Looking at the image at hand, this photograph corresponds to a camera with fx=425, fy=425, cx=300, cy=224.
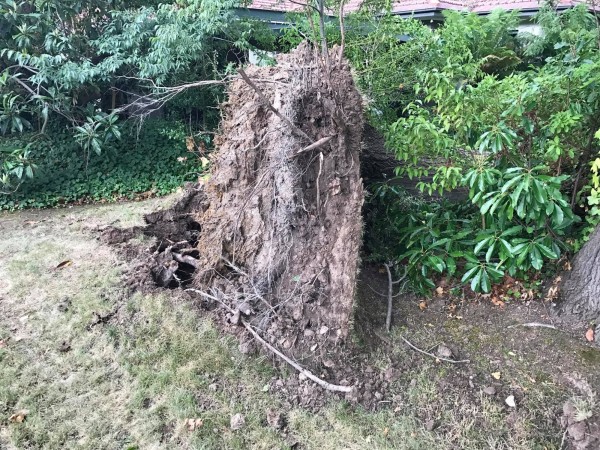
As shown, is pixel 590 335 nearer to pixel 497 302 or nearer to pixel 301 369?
pixel 497 302

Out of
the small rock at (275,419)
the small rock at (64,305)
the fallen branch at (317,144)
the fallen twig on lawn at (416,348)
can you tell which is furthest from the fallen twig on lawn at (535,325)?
the small rock at (64,305)

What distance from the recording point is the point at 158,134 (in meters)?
7.75

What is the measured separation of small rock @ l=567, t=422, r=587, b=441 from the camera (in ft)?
8.30

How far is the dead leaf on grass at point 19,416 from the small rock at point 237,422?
133cm

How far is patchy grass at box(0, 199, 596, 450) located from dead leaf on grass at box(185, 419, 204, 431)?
0.02m

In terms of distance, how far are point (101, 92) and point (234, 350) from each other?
20.0ft

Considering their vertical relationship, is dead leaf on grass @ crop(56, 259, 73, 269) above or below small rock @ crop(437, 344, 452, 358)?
below

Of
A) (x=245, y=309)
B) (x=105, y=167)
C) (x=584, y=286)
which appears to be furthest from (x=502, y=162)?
(x=105, y=167)

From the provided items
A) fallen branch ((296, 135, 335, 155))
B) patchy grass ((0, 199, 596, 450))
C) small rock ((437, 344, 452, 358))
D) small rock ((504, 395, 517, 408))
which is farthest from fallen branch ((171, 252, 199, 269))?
small rock ((504, 395, 517, 408))

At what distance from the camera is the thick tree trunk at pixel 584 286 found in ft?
10.5

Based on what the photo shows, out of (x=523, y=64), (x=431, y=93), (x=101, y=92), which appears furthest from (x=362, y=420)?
(x=523, y=64)

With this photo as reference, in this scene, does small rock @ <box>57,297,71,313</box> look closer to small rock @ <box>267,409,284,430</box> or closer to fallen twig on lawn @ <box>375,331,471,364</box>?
small rock @ <box>267,409,284,430</box>

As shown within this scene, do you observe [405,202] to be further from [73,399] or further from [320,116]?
[73,399]

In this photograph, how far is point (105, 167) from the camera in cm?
736
